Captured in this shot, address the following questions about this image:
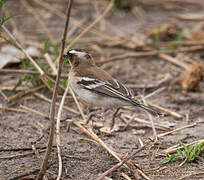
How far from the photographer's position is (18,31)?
771 cm

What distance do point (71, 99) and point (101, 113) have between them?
0.89 m

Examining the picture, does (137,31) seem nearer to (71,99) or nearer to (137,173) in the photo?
(71,99)

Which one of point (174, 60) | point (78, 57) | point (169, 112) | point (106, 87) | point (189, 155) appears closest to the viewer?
point (189, 155)

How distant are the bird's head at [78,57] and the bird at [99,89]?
0.31 ft

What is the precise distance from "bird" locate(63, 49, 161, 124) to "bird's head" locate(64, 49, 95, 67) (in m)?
0.10

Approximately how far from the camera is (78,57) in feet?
15.8

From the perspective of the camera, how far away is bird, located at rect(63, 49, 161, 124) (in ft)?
13.8

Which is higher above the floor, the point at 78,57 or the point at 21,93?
the point at 78,57

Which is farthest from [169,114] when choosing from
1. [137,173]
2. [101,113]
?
[137,173]

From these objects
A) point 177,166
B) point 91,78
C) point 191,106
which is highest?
point 91,78

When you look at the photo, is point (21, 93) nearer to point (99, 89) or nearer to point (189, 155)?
point (99, 89)

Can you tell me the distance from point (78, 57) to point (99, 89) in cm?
68

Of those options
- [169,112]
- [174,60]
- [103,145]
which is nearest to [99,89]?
[103,145]

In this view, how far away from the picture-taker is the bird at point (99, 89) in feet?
13.8
